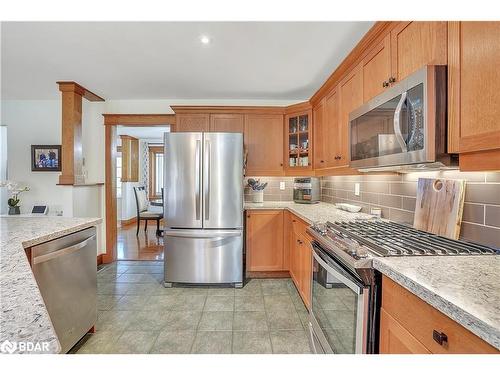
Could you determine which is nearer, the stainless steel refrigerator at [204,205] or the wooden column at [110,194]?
the stainless steel refrigerator at [204,205]

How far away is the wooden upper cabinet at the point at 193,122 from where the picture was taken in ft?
11.2

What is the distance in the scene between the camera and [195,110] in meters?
3.40

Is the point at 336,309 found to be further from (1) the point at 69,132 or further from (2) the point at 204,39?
(1) the point at 69,132

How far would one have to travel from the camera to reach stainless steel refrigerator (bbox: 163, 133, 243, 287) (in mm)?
2820

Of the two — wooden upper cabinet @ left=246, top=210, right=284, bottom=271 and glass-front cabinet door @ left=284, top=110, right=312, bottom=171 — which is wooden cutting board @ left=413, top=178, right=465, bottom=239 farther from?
glass-front cabinet door @ left=284, top=110, right=312, bottom=171

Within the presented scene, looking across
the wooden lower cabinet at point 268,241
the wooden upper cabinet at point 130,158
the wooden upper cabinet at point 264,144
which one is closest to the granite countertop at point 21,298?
the wooden lower cabinet at point 268,241

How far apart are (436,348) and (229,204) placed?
225 cm

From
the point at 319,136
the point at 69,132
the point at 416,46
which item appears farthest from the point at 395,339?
the point at 69,132

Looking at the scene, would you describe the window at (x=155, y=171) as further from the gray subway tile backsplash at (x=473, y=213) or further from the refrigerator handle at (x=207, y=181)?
the gray subway tile backsplash at (x=473, y=213)

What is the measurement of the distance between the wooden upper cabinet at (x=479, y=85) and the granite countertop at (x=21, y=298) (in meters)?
1.41

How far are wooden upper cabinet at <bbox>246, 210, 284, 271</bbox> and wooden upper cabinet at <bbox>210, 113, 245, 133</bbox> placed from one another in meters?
1.18

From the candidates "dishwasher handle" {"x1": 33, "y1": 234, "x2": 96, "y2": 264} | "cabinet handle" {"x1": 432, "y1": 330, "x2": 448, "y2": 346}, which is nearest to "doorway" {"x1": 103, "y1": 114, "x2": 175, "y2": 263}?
"dishwasher handle" {"x1": 33, "y1": 234, "x2": 96, "y2": 264}
